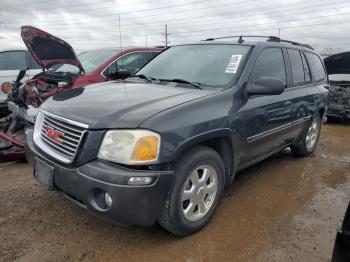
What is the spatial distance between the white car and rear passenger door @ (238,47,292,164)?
5.38 meters

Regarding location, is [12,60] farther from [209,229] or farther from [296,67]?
[209,229]

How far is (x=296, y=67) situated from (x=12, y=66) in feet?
19.9

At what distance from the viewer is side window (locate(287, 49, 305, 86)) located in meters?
4.79

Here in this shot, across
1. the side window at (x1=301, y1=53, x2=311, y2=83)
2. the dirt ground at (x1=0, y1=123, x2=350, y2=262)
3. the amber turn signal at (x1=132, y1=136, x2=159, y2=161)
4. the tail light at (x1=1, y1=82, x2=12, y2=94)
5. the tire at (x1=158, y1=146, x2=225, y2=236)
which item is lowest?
the dirt ground at (x1=0, y1=123, x2=350, y2=262)

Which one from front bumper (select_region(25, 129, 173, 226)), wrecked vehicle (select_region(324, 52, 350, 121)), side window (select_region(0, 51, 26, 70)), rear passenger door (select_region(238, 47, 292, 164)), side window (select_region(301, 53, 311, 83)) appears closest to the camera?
front bumper (select_region(25, 129, 173, 226))

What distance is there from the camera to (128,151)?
8.81ft

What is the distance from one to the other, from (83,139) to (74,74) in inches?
152

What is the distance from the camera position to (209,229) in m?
3.35

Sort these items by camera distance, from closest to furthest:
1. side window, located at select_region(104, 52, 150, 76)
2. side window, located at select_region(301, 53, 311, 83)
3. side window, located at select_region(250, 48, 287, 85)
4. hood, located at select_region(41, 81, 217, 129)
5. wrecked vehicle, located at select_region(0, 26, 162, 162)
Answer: hood, located at select_region(41, 81, 217, 129), side window, located at select_region(250, 48, 287, 85), side window, located at select_region(301, 53, 311, 83), wrecked vehicle, located at select_region(0, 26, 162, 162), side window, located at select_region(104, 52, 150, 76)

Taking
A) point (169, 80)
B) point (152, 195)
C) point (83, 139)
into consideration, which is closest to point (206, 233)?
point (152, 195)

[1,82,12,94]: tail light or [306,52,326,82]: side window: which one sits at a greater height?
[306,52,326,82]: side window

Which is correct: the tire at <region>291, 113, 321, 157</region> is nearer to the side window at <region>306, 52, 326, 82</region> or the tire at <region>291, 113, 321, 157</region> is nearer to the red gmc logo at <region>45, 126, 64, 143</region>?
the side window at <region>306, 52, 326, 82</region>

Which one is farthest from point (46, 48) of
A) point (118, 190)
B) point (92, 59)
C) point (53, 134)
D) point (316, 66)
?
point (316, 66)

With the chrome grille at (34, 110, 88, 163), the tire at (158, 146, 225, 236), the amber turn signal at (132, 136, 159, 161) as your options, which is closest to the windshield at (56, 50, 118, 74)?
the chrome grille at (34, 110, 88, 163)
